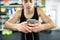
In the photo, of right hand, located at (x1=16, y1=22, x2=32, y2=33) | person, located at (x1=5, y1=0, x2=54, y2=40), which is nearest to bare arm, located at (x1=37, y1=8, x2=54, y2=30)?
person, located at (x1=5, y1=0, x2=54, y2=40)

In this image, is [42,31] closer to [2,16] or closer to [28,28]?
[28,28]

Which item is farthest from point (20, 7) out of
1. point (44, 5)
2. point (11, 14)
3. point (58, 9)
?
point (58, 9)

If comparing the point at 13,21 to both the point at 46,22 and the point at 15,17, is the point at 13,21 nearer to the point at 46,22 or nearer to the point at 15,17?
the point at 15,17

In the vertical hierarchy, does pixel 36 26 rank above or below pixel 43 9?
below

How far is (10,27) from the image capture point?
1.04 m

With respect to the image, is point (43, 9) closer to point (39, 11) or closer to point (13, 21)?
point (39, 11)

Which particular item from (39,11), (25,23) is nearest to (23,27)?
(25,23)

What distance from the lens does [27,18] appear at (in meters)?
1.03

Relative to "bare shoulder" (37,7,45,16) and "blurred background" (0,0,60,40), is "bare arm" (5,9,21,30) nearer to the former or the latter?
"blurred background" (0,0,60,40)

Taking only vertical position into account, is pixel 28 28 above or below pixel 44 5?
below

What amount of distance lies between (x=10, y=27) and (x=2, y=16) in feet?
0.36

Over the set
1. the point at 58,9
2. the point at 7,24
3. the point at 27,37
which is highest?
the point at 58,9

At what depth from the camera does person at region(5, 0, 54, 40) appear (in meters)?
1.03

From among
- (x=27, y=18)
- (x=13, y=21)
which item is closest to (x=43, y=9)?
(x=27, y=18)
